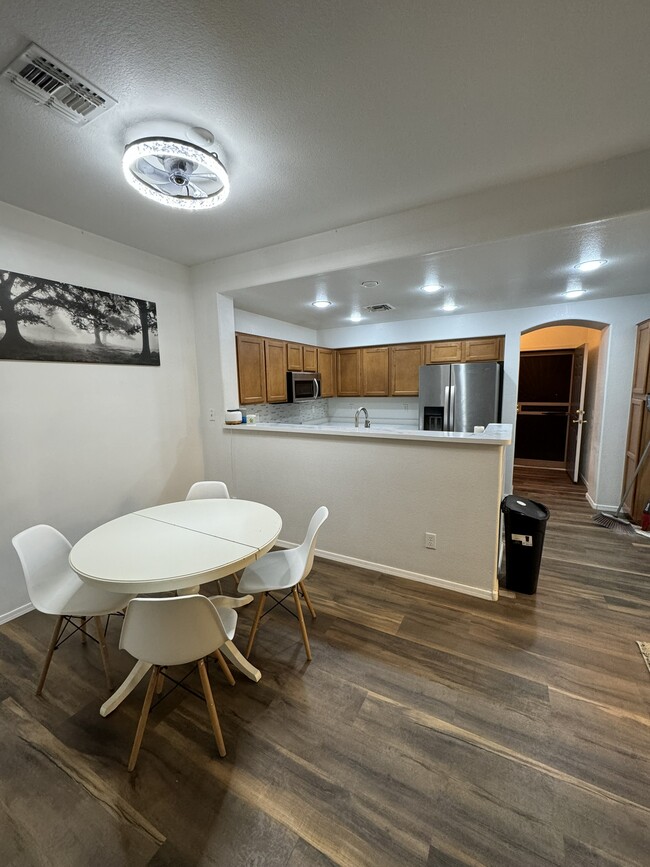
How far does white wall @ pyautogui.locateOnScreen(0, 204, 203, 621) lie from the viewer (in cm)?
228

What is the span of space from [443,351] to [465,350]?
0.29 metres

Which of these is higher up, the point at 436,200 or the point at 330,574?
the point at 436,200

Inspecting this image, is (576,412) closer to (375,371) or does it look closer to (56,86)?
(375,371)

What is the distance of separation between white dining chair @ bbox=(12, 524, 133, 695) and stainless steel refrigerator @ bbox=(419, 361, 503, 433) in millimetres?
3991

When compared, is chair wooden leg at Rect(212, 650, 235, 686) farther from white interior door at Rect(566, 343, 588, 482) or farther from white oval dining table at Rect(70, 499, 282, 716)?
white interior door at Rect(566, 343, 588, 482)

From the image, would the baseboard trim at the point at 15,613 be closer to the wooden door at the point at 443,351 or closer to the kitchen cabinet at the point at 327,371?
the kitchen cabinet at the point at 327,371

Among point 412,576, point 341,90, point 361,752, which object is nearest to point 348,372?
point 412,576

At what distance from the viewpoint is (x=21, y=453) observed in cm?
231

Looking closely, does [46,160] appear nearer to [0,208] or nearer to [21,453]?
[0,208]

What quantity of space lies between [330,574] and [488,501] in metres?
1.37

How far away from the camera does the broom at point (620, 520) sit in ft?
11.5

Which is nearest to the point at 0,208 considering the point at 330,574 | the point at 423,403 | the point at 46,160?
the point at 46,160

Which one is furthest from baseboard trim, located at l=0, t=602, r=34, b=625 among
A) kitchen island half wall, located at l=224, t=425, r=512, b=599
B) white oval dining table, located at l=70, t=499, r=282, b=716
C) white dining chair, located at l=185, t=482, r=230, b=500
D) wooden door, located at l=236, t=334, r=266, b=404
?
wooden door, located at l=236, t=334, r=266, b=404

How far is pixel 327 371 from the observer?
546 cm
